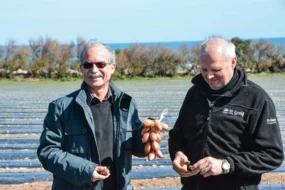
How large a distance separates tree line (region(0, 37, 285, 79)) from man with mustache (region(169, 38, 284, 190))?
23472 millimetres

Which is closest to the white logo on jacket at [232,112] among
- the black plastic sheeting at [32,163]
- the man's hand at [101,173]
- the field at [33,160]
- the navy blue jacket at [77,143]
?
the navy blue jacket at [77,143]

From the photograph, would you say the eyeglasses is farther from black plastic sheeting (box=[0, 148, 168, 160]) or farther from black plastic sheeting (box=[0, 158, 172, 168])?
black plastic sheeting (box=[0, 148, 168, 160])

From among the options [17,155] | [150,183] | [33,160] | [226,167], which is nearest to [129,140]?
[226,167]

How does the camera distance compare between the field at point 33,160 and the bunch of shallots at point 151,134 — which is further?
the field at point 33,160

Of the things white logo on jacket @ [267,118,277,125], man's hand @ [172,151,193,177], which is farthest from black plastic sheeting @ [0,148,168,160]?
white logo on jacket @ [267,118,277,125]

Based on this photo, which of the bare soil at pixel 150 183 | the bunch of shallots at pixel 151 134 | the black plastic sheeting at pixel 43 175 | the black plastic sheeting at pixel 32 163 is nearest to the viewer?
the bunch of shallots at pixel 151 134

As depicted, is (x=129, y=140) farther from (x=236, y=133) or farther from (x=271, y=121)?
(x=271, y=121)

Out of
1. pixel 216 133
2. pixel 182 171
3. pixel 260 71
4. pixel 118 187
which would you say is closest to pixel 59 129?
pixel 118 187

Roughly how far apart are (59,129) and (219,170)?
0.95 meters

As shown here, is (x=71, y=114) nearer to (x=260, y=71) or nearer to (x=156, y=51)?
(x=156, y=51)

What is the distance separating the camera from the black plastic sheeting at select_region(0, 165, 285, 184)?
18.3 ft

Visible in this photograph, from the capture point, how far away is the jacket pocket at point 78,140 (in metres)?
2.59

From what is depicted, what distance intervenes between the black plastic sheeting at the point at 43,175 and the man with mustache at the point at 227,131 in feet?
10.4

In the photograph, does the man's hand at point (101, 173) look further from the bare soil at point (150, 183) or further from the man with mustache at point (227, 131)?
the bare soil at point (150, 183)
